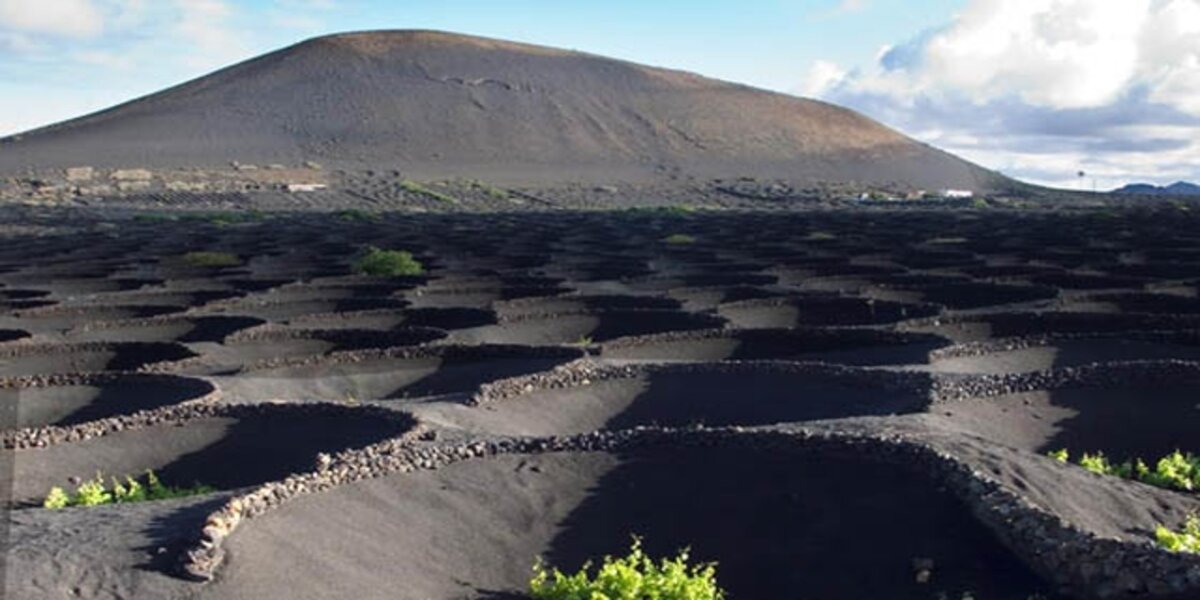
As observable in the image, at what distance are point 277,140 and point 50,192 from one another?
89.3ft

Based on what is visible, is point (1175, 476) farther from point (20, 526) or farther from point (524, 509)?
point (20, 526)

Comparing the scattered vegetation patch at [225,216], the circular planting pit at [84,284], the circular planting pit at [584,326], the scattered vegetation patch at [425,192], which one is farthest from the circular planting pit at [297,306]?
the scattered vegetation patch at [425,192]

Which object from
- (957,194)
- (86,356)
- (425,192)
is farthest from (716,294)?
(957,194)

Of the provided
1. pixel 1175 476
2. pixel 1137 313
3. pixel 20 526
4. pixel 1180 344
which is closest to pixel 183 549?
pixel 20 526

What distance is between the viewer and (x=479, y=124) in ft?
401

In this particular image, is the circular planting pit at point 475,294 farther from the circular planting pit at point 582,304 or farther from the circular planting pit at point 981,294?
the circular planting pit at point 981,294

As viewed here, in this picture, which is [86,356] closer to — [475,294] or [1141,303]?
[475,294]

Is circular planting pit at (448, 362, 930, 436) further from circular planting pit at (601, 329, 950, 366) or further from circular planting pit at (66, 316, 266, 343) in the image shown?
circular planting pit at (66, 316, 266, 343)

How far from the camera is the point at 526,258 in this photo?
3856 cm

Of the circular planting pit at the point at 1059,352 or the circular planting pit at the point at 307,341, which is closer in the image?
the circular planting pit at the point at 1059,352

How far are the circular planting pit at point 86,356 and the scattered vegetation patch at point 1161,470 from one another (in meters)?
12.2

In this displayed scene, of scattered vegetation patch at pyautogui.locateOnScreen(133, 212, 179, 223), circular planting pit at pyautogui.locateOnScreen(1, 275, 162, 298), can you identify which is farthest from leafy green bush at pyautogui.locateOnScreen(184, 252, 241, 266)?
scattered vegetation patch at pyautogui.locateOnScreen(133, 212, 179, 223)

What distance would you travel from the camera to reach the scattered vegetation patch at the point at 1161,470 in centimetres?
1123

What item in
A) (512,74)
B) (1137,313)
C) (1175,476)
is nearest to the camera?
(1175,476)
